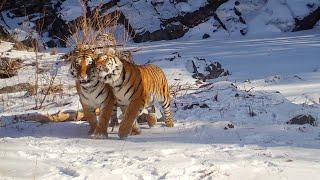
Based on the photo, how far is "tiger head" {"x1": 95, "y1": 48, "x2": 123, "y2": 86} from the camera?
551 cm

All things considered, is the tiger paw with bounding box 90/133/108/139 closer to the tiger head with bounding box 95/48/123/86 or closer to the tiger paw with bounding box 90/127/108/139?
the tiger paw with bounding box 90/127/108/139

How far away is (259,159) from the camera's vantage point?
431 centimetres

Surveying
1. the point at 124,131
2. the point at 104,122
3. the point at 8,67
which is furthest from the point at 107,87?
the point at 8,67

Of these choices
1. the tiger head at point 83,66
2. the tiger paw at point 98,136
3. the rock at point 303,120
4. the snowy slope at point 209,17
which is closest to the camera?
the tiger head at point 83,66

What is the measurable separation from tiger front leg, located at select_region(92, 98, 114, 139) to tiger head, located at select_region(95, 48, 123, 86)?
0.27 metres

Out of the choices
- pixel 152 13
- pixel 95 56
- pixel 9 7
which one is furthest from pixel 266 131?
pixel 9 7

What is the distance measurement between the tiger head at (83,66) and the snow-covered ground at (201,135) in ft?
2.07

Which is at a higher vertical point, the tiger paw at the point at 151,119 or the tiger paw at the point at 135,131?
the tiger paw at the point at 151,119

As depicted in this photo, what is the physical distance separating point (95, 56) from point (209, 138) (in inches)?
55.8

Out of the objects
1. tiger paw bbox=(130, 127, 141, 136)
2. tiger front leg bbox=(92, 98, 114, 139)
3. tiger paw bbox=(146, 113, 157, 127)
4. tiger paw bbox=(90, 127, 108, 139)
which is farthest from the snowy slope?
tiger paw bbox=(90, 127, 108, 139)

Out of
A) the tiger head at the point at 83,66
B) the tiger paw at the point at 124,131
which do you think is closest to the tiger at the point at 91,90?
the tiger head at the point at 83,66

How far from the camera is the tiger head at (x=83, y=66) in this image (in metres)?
5.47

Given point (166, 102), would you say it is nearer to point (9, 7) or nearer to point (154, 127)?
point (154, 127)

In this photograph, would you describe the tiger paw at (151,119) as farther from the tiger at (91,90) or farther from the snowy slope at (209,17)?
the snowy slope at (209,17)
